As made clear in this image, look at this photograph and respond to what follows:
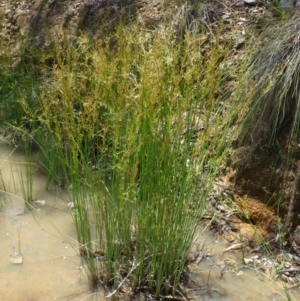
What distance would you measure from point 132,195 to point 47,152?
1.10m

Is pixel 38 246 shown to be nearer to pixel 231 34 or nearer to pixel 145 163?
pixel 145 163

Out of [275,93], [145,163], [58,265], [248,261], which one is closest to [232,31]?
[275,93]

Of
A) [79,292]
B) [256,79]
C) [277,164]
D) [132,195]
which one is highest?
[256,79]

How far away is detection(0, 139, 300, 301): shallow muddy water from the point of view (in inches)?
109

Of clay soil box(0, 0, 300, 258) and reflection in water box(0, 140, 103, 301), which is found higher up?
clay soil box(0, 0, 300, 258)

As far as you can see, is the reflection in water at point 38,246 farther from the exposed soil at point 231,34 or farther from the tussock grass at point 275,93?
the tussock grass at point 275,93

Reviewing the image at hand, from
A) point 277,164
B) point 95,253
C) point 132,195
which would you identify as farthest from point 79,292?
point 277,164

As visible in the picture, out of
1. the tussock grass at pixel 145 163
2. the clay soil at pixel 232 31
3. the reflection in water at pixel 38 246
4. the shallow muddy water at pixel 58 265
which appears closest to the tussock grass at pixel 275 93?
the clay soil at pixel 232 31

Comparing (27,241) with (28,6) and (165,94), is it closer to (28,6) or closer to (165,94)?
(165,94)

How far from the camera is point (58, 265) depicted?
291cm

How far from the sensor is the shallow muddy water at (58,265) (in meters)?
2.76

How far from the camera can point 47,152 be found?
3381 millimetres

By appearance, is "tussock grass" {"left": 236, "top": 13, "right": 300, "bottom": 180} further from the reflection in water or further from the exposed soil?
the reflection in water

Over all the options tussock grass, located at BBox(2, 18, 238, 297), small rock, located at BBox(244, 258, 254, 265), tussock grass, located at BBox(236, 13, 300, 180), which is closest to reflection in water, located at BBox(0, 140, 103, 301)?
tussock grass, located at BBox(2, 18, 238, 297)
